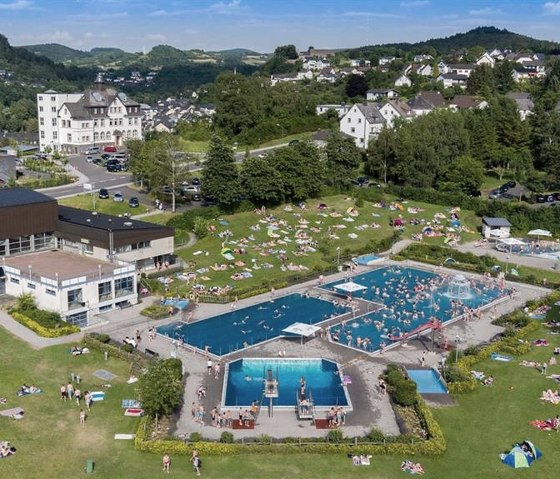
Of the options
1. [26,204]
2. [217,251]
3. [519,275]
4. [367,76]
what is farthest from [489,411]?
[367,76]

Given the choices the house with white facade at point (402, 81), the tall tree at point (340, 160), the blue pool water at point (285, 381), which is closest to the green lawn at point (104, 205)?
the tall tree at point (340, 160)

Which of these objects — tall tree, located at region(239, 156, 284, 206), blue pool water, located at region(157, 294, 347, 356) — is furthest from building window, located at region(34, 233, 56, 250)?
tall tree, located at region(239, 156, 284, 206)

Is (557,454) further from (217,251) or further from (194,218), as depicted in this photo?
(194,218)

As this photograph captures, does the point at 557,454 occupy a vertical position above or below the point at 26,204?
below

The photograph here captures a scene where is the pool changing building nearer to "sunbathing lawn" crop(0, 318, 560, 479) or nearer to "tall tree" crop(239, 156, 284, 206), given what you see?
"sunbathing lawn" crop(0, 318, 560, 479)

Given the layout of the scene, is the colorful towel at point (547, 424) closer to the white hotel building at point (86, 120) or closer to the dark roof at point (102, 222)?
the dark roof at point (102, 222)
